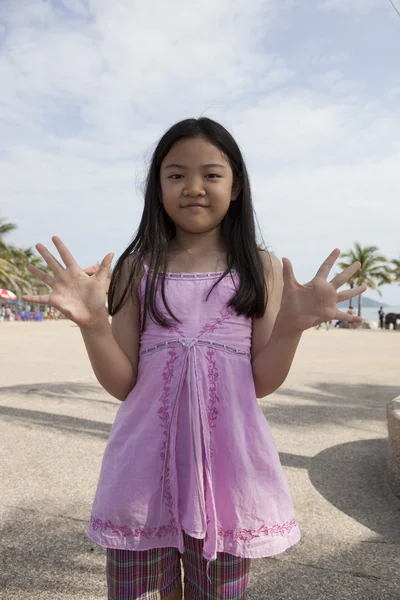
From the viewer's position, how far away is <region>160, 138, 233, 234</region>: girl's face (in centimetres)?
168

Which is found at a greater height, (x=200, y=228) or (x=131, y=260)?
(x=200, y=228)

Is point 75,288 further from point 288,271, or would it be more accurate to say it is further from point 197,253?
point 288,271

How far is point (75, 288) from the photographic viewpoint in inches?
61.1

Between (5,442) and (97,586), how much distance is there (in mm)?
2824

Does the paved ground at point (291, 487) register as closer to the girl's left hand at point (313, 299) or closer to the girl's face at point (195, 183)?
the girl's left hand at point (313, 299)

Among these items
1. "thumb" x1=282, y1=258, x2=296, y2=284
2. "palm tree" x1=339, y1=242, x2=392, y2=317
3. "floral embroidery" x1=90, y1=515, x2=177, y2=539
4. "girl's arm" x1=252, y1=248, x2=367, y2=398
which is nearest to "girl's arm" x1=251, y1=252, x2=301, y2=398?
"girl's arm" x1=252, y1=248, x2=367, y2=398

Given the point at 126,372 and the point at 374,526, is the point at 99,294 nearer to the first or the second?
the point at 126,372

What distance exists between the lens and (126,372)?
5.32ft

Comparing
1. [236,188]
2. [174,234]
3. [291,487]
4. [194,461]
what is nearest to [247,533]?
[194,461]

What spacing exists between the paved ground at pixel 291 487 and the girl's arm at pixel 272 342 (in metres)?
1.50

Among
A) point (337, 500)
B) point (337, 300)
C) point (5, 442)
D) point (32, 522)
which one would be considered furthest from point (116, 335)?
point (5, 442)

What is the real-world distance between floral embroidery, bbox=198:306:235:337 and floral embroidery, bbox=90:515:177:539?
541 millimetres

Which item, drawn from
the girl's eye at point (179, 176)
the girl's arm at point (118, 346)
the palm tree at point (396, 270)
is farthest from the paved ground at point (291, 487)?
the palm tree at point (396, 270)

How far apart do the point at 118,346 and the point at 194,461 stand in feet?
1.33
